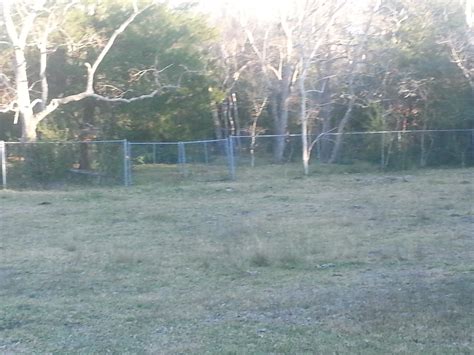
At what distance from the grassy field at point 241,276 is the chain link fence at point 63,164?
19.2 ft

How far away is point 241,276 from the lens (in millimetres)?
11180

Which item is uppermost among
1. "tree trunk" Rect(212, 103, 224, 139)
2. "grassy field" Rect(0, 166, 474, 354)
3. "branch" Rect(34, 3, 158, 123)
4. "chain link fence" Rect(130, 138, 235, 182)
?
"branch" Rect(34, 3, 158, 123)

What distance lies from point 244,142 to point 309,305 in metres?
30.1

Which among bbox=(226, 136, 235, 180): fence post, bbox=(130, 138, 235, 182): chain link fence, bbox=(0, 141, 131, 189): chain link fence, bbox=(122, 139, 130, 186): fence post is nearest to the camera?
bbox=(0, 141, 131, 189): chain link fence

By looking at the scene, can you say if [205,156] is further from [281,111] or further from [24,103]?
[24,103]

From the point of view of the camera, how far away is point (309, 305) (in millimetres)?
9086

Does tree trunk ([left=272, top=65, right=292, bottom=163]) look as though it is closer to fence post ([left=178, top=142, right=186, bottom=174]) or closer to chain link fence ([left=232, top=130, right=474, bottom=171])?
chain link fence ([left=232, top=130, right=474, bottom=171])

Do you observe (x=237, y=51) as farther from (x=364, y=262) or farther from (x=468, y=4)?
(x=364, y=262)

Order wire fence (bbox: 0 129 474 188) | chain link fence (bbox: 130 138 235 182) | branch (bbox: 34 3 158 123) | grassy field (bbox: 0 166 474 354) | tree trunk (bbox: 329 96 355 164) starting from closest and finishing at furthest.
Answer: grassy field (bbox: 0 166 474 354)
wire fence (bbox: 0 129 474 188)
chain link fence (bbox: 130 138 235 182)
branch (bbox: 34 3 158 123)
tree trunk (bbox: 329 96 355 164)

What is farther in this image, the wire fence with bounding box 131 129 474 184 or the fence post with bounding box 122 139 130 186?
the wire fence with bounding box 131 129 474 184

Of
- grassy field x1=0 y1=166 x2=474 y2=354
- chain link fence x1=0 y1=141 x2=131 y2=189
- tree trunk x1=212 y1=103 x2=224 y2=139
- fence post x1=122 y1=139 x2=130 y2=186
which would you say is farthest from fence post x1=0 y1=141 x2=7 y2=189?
tree trunk x1=212 y1=103 x2=224 y2=139

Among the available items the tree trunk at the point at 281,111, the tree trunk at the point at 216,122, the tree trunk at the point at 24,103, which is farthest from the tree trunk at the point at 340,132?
the tree trunk at the point at 24,103

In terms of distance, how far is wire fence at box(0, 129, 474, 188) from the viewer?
28.1m

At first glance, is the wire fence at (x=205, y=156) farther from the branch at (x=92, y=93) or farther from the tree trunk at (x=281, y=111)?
the branch at (x=92, y=93)
